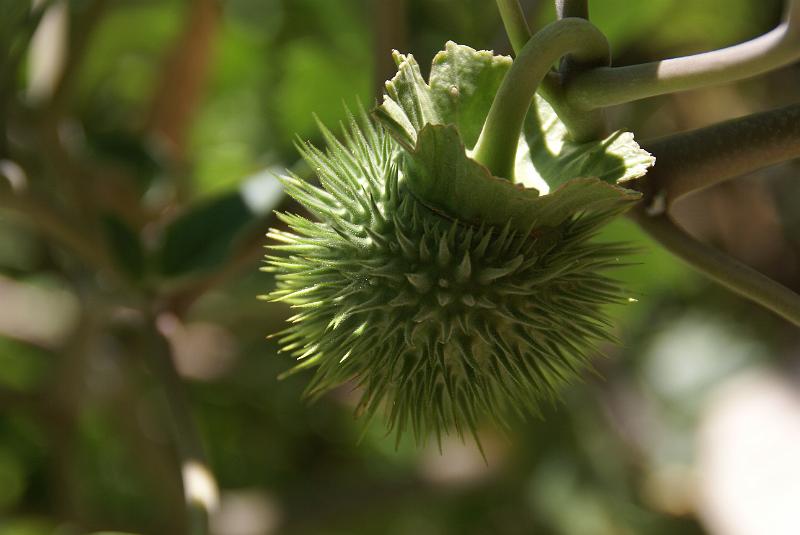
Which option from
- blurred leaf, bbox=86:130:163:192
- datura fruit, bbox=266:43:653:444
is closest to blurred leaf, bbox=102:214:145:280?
blurred leaf, bbox=86:130:163:192

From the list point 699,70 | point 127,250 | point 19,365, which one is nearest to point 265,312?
point 127,250

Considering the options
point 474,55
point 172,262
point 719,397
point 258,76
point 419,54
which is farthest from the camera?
point 719,397

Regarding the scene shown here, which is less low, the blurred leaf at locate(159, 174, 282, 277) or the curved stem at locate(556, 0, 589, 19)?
the curved stem at locate(556, 0, 589, 19)

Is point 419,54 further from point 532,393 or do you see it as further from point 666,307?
point 666,307

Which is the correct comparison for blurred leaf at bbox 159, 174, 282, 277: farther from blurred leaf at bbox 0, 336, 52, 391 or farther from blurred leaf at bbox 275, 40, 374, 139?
blurred leaf at bbox 0, 336, 52, 391

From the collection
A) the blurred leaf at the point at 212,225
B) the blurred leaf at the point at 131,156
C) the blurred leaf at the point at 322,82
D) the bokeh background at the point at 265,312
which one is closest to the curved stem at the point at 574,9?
the bokeh background at the point at 265,312

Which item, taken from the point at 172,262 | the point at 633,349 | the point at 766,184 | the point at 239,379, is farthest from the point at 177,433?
the point at 766,184

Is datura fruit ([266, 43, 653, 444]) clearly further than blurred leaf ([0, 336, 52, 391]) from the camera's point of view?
No

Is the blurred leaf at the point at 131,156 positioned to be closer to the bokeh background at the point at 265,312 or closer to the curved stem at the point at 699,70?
the bokeh background at the point at 265,312
